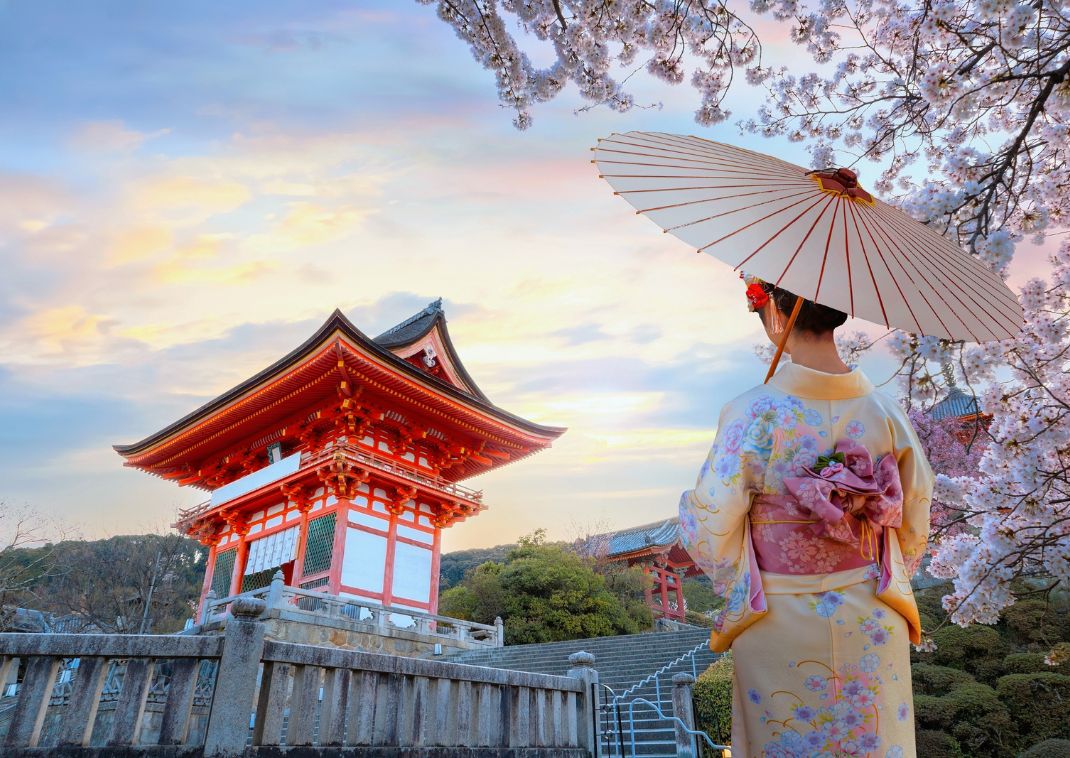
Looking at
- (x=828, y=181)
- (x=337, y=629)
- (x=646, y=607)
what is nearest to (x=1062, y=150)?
(x=828, y=181)

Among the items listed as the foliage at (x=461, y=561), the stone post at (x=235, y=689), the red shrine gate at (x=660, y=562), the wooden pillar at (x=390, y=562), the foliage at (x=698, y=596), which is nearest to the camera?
the stone post at (x=235, y=689)

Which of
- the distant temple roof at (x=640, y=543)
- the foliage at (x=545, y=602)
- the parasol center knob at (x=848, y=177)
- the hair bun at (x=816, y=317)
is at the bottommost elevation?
the hair bun at (x=816, y=317)

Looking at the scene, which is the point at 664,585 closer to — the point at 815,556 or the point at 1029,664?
the point at 1029,664

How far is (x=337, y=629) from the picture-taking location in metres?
12.2

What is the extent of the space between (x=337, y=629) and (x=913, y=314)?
1198 centimetres

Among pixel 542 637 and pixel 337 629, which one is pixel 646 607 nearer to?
pixel 542 637

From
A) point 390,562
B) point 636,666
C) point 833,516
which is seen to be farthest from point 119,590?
point 833,516

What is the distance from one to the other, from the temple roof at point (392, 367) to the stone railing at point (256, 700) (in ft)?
33.6

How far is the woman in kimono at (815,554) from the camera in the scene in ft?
6.58

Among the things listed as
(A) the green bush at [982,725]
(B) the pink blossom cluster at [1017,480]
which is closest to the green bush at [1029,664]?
(A) the green bush at [982,725]

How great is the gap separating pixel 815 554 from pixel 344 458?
1290cm

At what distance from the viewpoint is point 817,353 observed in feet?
7.95

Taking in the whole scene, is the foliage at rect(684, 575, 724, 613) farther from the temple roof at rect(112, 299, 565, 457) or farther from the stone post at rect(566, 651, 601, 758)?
the stone post at rect(566, 651, 601, 758)

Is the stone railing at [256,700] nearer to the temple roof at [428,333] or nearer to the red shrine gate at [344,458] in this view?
the red shrine gate at [344,458]
